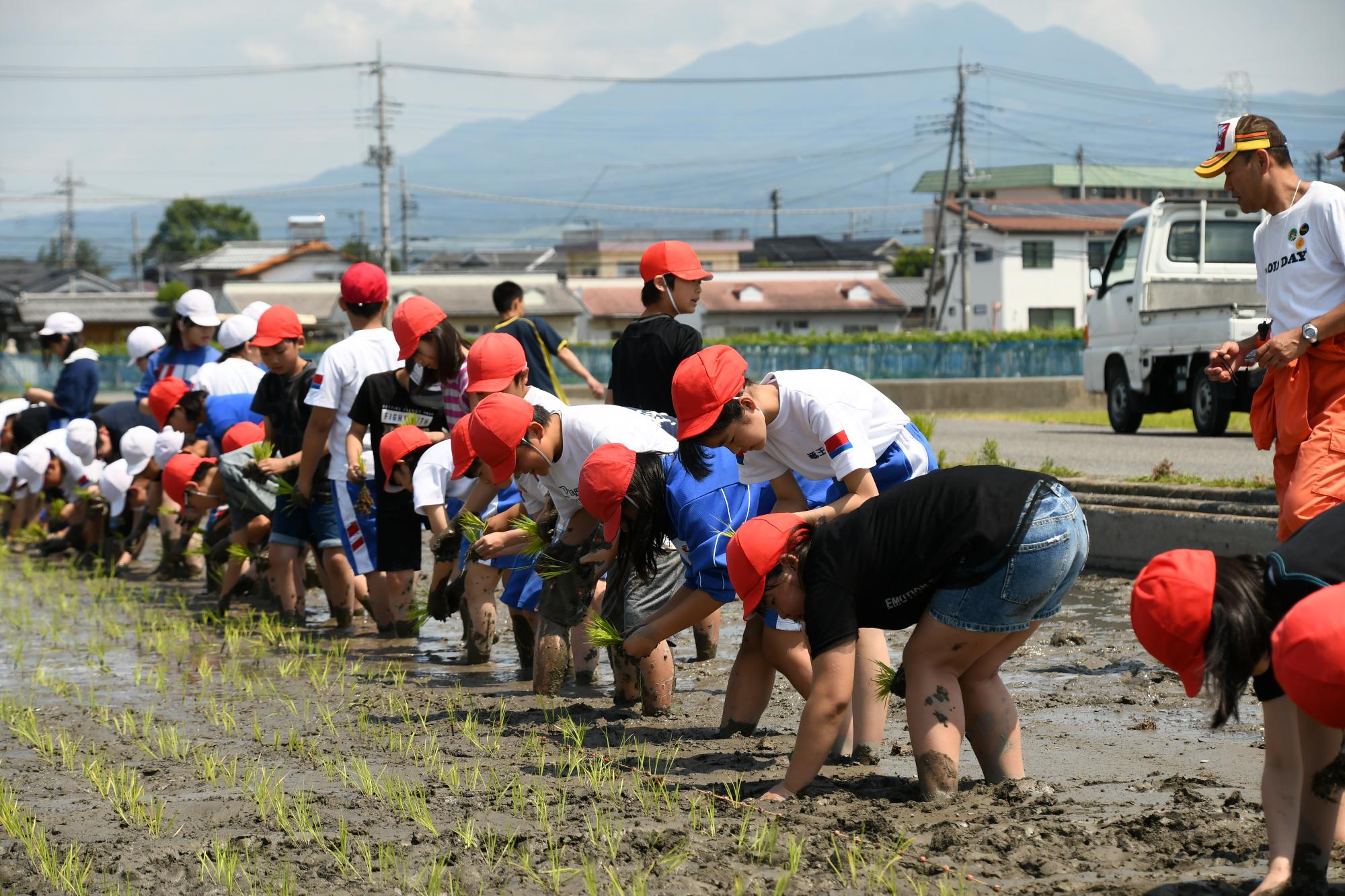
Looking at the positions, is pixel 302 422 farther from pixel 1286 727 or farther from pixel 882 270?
pixel 882 270

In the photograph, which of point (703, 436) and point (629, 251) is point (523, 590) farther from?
point (629, 251)

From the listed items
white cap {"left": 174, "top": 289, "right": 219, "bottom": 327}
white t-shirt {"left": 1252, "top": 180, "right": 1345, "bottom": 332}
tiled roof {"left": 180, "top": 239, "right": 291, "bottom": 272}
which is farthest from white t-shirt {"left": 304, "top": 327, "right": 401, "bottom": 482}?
tiled roof {"left": 180, "top": 239, "right": 291, "bottom": 272}

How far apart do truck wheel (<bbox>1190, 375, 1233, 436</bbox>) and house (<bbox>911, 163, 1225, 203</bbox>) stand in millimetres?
73197

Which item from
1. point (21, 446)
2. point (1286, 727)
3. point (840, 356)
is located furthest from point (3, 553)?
point (840, 356)

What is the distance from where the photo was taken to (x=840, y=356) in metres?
36.5

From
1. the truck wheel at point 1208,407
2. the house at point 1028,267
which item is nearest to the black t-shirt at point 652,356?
the truck wheel at point 1208,407

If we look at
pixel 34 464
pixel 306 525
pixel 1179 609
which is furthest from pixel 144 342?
pixel 1179 609

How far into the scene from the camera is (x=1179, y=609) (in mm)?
3010

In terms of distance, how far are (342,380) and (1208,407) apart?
33.7 feet

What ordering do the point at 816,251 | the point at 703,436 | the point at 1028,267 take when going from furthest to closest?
the point at 816,251, the point at 1028,267, the point at 703,436

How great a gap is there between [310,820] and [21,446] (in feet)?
36.3

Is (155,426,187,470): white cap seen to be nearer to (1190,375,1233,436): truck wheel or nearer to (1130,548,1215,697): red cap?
(1130,548,1215,697): red cap

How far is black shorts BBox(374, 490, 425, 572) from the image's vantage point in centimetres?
746

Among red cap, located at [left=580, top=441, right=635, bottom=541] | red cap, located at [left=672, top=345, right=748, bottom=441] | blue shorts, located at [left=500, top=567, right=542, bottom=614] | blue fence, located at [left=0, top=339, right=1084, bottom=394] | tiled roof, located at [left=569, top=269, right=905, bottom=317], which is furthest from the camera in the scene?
tiled roof, located at [left=569, top=269, right=905, bottom=317]
